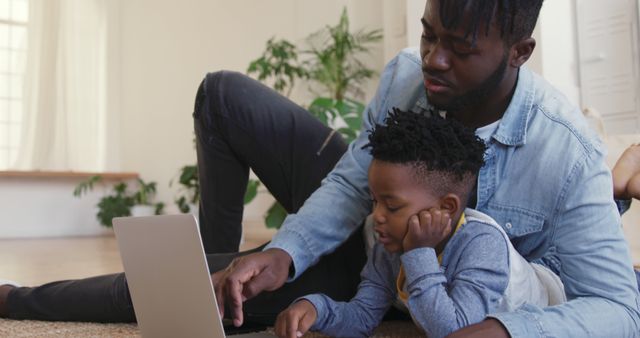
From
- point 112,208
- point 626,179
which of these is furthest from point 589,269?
point 112,208

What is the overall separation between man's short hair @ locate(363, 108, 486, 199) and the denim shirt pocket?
0.08m

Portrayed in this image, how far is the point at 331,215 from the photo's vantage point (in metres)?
1.16

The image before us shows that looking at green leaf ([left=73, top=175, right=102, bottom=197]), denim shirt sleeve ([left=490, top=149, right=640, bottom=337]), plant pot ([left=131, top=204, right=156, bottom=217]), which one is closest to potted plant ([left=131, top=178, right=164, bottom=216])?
plant pot ([left=131, top=204, right=156, bottom=217])

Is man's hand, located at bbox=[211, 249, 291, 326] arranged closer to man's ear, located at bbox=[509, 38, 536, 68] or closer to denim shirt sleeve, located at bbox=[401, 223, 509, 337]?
denim shirt sleeve, located at bbox=[401, 223, 509, 337]

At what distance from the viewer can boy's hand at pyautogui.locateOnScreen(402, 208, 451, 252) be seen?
925mm

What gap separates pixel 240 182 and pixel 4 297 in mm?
526

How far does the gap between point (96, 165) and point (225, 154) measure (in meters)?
4.87

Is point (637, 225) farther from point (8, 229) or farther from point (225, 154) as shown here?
point (8, 229)

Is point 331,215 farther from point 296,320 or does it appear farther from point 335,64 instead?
point 335,64

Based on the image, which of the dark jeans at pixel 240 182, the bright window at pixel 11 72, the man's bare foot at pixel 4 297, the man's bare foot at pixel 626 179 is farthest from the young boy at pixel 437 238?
the bright window at pixel 11 72

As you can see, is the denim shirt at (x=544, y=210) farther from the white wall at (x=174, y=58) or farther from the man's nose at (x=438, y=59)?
the white wall at (x=174, y=58)

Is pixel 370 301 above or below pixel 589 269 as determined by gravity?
below

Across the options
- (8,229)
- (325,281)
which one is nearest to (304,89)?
(8,229)

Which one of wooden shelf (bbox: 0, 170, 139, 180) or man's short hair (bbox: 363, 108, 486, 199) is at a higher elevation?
man's short hair (bbox: 363, 108, 486, 199)
